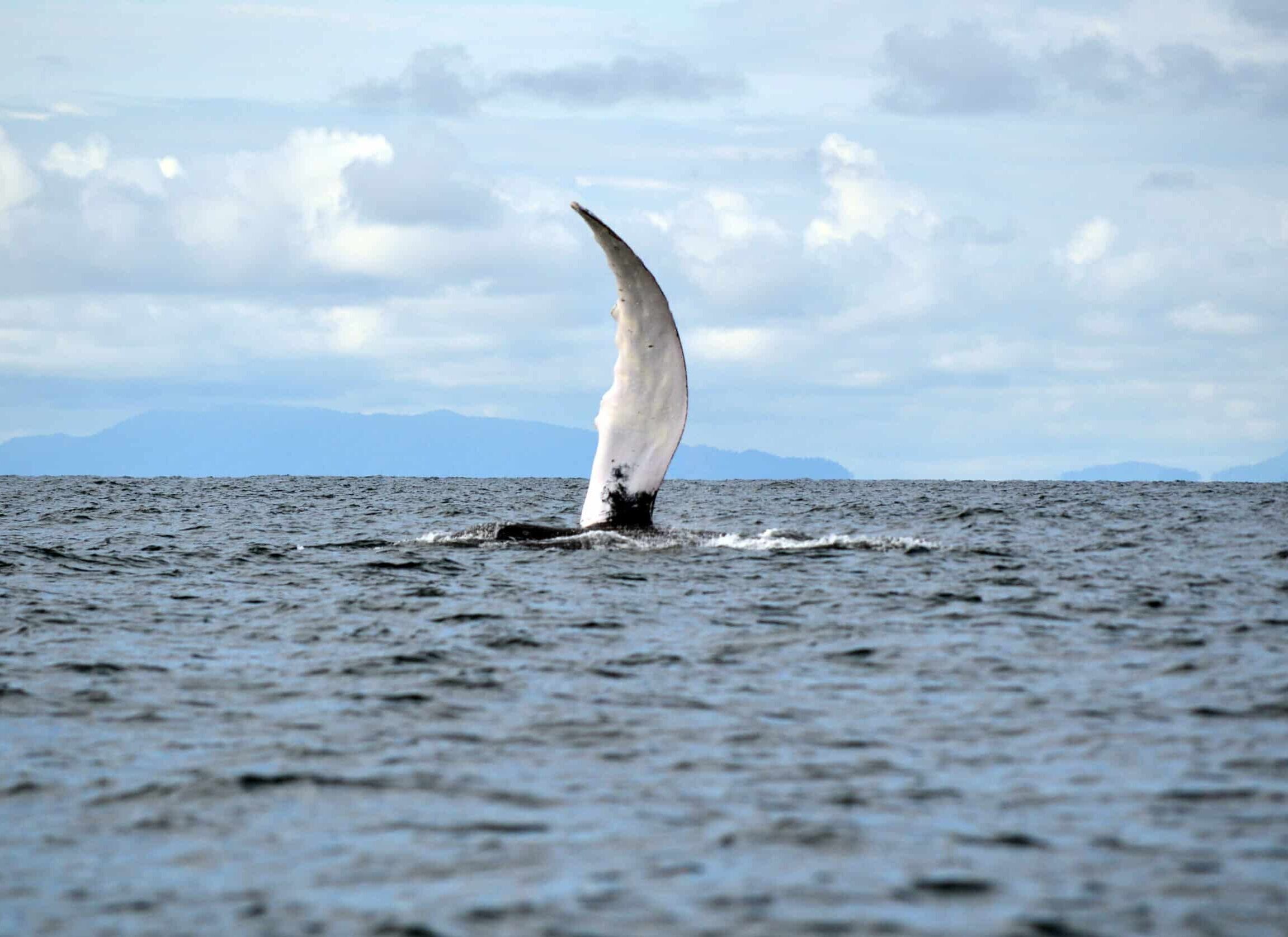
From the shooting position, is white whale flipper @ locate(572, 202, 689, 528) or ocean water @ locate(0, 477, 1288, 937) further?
white whale flipper @ locate(572, 202, 689, 528)

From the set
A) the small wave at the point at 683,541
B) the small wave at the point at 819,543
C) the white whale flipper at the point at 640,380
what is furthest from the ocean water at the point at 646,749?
the small wave at the point at 819,543

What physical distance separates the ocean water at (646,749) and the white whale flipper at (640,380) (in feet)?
3.85

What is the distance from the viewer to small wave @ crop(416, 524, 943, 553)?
16.5 meters

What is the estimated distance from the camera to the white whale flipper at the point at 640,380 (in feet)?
46.1

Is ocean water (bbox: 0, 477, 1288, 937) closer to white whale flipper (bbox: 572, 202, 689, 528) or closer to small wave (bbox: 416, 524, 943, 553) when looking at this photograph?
small wave (bbox: 416, 524, 943, 553)

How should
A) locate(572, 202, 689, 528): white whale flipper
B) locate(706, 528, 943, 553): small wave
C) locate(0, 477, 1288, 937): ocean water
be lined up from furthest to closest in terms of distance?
locate(706, 528, 943, 553): small wave, locate(572, 202, 689, 528): white whale flipper, locate(0, 477, 1288, 937): ocean water

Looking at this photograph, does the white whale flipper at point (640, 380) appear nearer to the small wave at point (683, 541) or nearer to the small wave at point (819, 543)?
the small wave at point (683, 541)

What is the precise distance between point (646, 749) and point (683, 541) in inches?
397

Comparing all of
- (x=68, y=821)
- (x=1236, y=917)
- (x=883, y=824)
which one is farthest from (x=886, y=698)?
(x=68, y=821)

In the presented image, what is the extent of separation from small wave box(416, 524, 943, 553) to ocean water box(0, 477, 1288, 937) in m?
0.11

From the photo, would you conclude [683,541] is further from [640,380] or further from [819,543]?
[640,380]

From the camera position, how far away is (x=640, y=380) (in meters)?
14.3

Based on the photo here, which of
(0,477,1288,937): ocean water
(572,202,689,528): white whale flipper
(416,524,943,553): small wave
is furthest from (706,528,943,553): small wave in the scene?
(572,202,689,528): white whale flipper

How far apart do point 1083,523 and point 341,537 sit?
12.2 m
